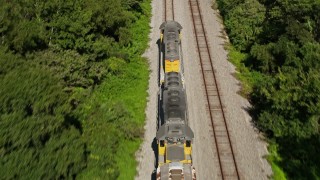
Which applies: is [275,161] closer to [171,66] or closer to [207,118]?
[207,118]

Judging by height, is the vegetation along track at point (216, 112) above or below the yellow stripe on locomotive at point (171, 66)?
below

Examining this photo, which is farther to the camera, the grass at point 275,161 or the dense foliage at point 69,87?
the grass at point 275,161

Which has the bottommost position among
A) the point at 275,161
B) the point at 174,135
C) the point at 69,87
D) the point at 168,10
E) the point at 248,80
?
the point at 275,161

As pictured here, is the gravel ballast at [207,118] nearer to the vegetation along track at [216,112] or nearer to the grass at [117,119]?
the vegetation along track at [216,112]

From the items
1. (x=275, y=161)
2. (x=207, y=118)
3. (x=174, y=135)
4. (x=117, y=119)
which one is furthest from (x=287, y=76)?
(x=117, y=119)

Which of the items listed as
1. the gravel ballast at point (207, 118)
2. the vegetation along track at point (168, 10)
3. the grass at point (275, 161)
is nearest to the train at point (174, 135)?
the gravel ballast at point (207, 118)

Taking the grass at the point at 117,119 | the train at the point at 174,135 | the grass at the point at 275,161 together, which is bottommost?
the grass at the point at 275,161
